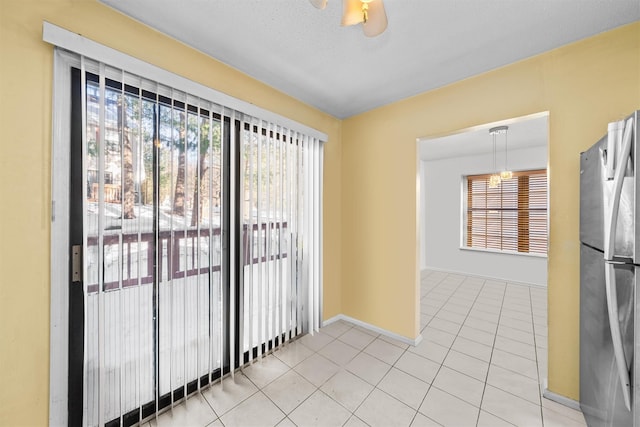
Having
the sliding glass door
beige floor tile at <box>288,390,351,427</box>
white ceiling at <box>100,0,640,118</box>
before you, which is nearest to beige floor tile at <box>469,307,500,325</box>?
beige floor tile at <box>288,390,351,427</box>

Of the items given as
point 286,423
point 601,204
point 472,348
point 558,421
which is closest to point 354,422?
point 286,423

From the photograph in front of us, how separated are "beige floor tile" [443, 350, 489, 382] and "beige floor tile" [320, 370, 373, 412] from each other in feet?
2.83

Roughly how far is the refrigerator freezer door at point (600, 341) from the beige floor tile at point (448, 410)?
647mm

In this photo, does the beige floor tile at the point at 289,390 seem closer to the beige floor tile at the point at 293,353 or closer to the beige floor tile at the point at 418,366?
the beige floor tile at the point at 293,353

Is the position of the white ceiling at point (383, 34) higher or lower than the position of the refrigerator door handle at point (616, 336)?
higher

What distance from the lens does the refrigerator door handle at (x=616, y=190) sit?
983mm

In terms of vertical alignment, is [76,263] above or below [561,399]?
above

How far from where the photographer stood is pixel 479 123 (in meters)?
2.10

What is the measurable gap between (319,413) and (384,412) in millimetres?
459

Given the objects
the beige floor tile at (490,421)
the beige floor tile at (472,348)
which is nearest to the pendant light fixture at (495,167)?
the beige floor tile at (472,348)

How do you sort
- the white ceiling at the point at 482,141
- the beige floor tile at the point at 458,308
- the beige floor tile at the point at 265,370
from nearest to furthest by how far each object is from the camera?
1. the beige floor tile at the point at 265,370
2. the beige floor tile at the point at 458,308
3. the white ceiling at the point at 482,141

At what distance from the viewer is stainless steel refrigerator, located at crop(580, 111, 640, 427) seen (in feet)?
3.17

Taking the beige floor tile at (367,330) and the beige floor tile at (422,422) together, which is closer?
the beige floor tile at (422,422)

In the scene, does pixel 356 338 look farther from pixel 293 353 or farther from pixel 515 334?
pixel 515 334
